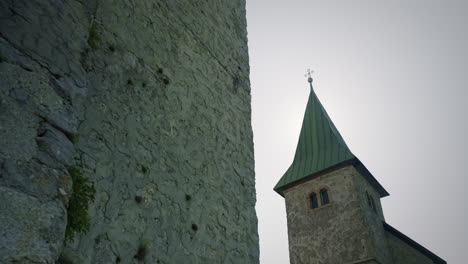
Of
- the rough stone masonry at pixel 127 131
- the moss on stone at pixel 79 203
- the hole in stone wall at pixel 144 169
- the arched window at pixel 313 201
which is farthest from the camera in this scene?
the arched window at pixel 313 201

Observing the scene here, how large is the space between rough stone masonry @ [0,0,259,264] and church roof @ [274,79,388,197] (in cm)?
1096

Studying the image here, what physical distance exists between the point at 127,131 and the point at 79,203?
817mm

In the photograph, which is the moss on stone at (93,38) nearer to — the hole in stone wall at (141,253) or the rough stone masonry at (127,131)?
the rough stone masonry at (127,131)

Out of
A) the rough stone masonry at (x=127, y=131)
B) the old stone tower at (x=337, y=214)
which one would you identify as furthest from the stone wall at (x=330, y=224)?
the rough stone masonry at (x=127, y=131)

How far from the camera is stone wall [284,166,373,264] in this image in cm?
1331

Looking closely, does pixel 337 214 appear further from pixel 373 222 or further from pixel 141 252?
pixel 141 252

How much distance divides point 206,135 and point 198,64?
36.9 inches

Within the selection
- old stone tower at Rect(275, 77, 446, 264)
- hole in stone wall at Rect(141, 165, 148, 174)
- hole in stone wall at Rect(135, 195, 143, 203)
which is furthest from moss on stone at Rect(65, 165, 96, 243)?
old stone tower at Rect(275, 77, 446, 264)

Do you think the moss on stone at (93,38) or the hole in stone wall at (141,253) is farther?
the moss on stone at (93,38)

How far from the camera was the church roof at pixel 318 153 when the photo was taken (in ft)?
50.7

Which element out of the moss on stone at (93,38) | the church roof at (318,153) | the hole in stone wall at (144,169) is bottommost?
the hole in stone wall at (144,169)

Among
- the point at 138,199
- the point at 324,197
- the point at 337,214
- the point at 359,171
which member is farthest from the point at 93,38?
the point at 359,171

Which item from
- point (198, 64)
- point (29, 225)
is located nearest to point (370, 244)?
point (198, 64)

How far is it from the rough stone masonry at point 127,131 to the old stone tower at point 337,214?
33.3 ft
